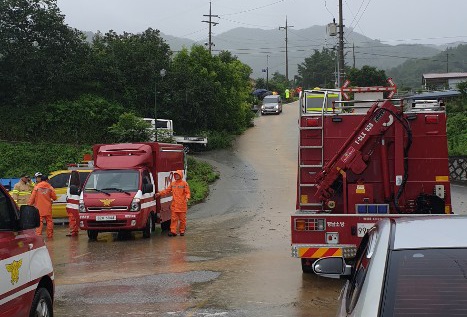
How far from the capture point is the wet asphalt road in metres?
9.53

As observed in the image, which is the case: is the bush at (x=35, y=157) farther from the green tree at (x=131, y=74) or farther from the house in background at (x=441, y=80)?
the house in background at (x=441, y=80)

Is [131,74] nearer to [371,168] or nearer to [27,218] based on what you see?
[371,168]

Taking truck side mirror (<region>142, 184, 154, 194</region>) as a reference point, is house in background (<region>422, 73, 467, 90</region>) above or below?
above

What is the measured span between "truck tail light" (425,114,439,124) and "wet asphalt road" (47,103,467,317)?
3.02 meters

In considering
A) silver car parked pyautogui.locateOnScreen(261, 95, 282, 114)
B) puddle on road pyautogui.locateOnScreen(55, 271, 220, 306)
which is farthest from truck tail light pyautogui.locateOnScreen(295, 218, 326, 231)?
silver car parked pyautogui.locateOnScreen(261, 95, 282, 114)

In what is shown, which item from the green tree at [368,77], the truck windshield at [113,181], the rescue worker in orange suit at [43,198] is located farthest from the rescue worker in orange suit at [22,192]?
the green tree at [368,77]

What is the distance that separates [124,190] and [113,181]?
53 cm

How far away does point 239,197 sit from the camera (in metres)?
28.7

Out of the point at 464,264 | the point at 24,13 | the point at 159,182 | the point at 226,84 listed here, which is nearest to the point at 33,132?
the point at 24,13

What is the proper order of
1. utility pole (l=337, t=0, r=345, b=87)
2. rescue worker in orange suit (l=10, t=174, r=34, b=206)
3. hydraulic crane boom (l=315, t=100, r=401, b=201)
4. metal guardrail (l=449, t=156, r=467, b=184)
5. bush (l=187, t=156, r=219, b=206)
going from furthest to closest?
utility pole (l=337, t=0, r=345, b=87), metal guardrail (l=449, t=156, r=467, b=184), bush (l=187, t=156, r=219, b=206), rescue worker in orange suit (l=10, t=174, r=34, b=206), hydraulic crane boom (l=315, t=100, r=401, b=201)

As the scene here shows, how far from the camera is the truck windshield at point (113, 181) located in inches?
712

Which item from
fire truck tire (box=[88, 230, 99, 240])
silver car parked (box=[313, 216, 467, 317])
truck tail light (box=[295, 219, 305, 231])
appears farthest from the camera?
fire truck tire (box=[88, 230, 99, 240])

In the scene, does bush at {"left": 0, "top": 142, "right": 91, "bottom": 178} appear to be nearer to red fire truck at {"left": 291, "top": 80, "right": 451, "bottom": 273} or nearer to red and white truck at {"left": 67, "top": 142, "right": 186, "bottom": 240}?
red and white truck at {"left": 67, "top": 142, "right": 186, "bottom": 240}

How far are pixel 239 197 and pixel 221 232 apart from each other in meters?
9.51
